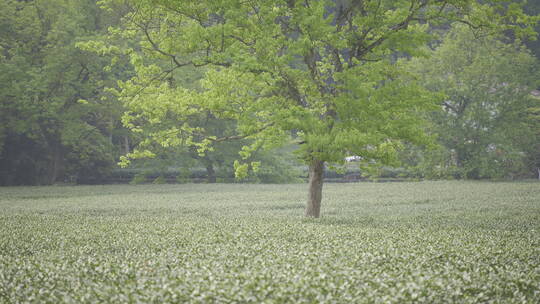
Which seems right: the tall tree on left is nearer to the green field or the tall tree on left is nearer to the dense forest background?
the dense forest background

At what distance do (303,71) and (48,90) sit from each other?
20.7 m

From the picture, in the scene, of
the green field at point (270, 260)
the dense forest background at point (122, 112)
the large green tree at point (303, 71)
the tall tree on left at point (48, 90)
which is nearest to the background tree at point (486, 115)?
the dense forest background at point (122, 112)

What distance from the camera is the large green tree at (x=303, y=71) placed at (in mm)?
11367

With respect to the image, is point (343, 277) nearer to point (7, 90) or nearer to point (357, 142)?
point (357, 142)

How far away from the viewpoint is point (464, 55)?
35.5 metres

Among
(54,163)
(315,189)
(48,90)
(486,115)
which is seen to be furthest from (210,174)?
(315,189)

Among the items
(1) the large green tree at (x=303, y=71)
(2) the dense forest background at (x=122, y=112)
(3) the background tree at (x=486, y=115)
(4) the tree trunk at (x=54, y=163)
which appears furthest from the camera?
(3) the background tree at (x=486, y=115)

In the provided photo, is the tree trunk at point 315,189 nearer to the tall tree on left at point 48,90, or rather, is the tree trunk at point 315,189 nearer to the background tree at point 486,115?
the tall tree on left at point 48,90

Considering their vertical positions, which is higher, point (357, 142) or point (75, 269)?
point (357, 142)

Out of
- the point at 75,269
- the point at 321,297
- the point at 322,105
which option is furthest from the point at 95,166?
the point at 321,297

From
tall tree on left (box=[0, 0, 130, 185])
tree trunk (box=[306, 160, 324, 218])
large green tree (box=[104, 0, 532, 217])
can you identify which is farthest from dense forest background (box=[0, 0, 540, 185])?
tree trunk (box=[306, 160, 324, 218])

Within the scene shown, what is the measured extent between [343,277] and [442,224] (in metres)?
6.98

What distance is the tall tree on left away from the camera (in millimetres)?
27672

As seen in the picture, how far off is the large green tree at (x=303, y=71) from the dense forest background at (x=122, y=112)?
14.9 meters
